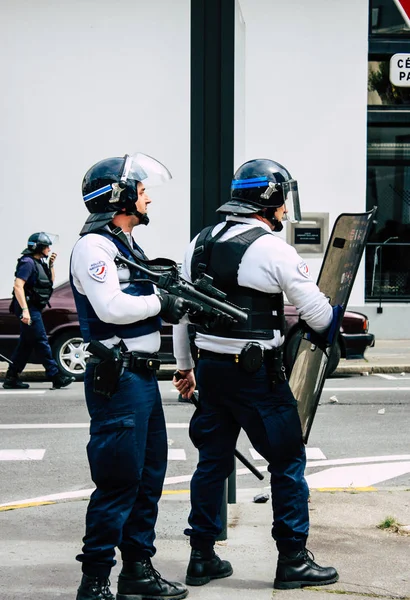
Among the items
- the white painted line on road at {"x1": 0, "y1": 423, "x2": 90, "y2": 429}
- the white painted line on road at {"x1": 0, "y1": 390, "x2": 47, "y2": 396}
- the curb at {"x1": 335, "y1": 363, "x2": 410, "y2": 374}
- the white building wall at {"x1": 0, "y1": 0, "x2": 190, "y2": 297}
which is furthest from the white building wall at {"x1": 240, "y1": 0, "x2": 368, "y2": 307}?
the white painted line on road at {"x1": 0, "y1": 423, "x2": 90, "y2": 429}

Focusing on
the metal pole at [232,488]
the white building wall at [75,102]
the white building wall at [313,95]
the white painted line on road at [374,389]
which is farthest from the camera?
the white building wall at [313,95]

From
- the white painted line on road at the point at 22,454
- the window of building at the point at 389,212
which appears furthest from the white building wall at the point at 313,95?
the white painted line on road at the point at 22,454

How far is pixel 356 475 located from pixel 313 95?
38.4 ft

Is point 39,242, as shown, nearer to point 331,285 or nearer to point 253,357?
point 331,285

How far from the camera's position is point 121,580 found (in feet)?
14.2

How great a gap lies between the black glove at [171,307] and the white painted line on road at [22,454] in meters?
4.39

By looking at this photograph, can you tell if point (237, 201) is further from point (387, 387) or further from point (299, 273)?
point (387, 387)

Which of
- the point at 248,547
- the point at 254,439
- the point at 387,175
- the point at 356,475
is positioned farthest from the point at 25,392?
the point at 387,175

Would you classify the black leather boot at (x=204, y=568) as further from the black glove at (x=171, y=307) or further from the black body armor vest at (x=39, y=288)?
the black body armor vest at (x=39, y=288)

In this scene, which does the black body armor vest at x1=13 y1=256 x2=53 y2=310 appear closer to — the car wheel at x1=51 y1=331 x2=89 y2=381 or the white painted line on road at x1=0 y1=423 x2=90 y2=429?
the car wheel at x1=51 y1=331 x2=89 y2=381

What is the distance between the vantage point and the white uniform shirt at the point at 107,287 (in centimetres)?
401

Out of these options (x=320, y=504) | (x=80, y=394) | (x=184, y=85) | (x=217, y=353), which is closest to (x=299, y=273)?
(x=217, y=353)

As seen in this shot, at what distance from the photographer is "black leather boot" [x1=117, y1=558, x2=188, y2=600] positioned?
431 cm

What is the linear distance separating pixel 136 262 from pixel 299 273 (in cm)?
68
